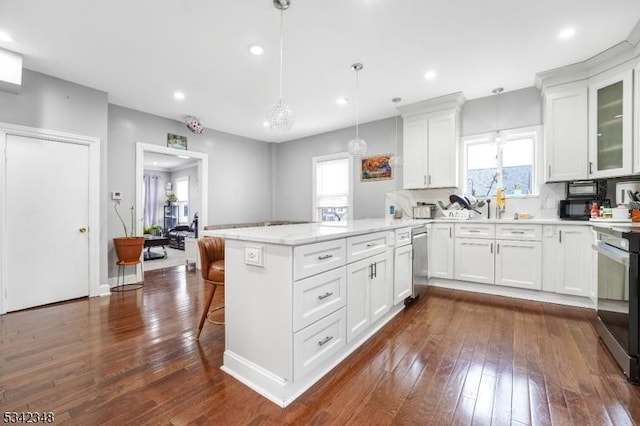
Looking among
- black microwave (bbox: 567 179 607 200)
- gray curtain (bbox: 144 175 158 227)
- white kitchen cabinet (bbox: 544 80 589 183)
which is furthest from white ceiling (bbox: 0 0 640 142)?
gray curtain (bbox: 144 175 158 227)

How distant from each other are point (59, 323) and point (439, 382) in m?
3.41

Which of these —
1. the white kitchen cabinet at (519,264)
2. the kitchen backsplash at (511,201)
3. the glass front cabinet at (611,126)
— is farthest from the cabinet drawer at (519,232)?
the glass front cabinet at (611,126)

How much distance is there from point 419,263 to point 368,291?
1350 mm

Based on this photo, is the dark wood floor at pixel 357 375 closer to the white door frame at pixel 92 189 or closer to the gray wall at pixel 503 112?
the white door frame at pixel 92 189

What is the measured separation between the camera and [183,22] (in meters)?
2.37

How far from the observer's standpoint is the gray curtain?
378 inches

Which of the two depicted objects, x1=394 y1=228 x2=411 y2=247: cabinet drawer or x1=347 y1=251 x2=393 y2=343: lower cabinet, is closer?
x1=347 y1=251 x2=393 y2=343: lower cabinet

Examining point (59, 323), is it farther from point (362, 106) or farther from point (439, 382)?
point (362, 106)

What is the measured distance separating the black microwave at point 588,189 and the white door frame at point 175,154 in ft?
16.4

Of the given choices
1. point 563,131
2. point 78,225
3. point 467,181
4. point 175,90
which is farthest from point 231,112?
point 563,131

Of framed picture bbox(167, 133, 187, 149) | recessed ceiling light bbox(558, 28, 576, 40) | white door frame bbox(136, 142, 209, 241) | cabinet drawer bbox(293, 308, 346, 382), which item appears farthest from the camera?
framed picture bbox(167, 133, 187, 149)

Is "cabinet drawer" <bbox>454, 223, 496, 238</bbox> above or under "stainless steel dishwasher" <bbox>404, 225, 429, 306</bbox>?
above

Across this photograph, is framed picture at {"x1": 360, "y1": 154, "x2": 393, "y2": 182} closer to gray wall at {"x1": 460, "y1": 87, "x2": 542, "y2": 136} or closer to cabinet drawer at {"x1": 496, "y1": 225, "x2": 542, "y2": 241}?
gray wall at {"x1": 460, "y1": 87, "x2": 542, "y2": 136}

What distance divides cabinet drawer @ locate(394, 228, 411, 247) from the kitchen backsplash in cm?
160
